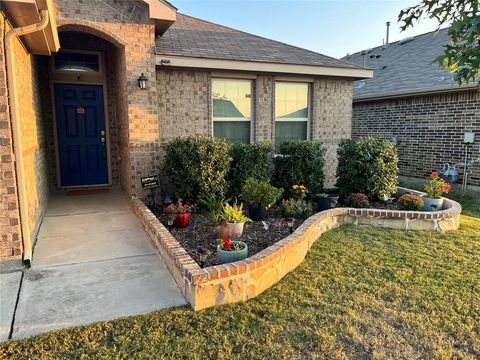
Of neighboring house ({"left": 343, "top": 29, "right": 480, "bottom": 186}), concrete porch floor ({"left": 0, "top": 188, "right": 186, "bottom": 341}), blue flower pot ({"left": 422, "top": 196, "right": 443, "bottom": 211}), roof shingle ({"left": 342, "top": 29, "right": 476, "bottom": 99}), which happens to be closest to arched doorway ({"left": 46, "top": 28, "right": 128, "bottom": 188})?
concrete porch floor ({"left": 0, "top": 188, "right": 186, "bottom": 341})

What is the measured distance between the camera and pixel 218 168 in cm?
596

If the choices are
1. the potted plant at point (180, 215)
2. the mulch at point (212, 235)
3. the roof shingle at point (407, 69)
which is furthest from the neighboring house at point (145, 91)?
the roof shingle at point (407, 69)

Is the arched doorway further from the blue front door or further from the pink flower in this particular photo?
the pink flower

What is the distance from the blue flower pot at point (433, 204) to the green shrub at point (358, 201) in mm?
1079

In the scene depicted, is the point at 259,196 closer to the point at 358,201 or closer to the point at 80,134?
the point at 358,201

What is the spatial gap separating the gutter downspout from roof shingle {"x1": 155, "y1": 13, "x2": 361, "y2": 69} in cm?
275

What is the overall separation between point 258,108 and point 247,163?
1.93 meters

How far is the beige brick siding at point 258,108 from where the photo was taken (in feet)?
22.5

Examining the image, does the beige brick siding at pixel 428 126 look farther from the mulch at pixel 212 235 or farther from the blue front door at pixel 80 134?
the blue front door at pixel 80 134

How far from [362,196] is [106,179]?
541 cm

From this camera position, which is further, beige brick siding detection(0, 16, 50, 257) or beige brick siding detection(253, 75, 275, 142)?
beige brick siding detection(253, 75, 275, 142)

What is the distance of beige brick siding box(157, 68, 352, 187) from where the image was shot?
6.85m

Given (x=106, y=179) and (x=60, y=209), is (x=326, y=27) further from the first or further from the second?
(x=60, y=209)

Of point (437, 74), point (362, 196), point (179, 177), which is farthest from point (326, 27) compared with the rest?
point (179, 177)
